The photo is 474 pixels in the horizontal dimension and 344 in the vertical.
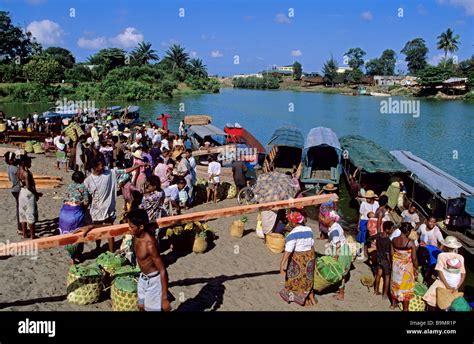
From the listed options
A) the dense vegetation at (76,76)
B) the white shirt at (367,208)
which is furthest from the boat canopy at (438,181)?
the dense vegetation at (76,76)

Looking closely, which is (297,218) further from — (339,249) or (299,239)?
(339,249)

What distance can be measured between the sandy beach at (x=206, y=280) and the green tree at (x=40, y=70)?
52654mm

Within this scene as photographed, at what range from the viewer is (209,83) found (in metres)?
88.2

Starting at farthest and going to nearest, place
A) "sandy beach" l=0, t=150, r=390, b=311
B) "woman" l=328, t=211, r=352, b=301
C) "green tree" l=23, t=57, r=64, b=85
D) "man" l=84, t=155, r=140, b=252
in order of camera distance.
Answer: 1. "green tree" l=23, t=57, r=64, b=85
2. "woman" l=328, t=211, r=352, b=301
3. "man" l=84, t=155, r=140, b=252
4. "sandy beach" l=0, t=150, r=390, b=311

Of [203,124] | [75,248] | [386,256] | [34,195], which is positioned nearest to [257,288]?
[386,256]

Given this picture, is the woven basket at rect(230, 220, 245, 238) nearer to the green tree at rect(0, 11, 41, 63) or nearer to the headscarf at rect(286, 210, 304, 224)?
the headscarf at rect(286, 210, 304, 224)

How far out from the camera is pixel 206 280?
7246 millimetres

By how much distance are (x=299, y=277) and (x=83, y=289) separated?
312 cm

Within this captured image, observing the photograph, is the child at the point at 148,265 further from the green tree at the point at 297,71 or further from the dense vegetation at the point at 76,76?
the green tree at the point at 297,71

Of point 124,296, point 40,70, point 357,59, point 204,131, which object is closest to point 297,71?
point 357,59

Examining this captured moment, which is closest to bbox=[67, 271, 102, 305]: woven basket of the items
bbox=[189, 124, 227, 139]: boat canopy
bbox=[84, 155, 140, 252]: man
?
bbox=[84, 155, 140, 252]: man

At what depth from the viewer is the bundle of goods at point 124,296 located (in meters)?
5.55

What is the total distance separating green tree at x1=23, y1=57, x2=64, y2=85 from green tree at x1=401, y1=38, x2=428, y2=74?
89.6m

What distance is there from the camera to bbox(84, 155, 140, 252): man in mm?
7094
